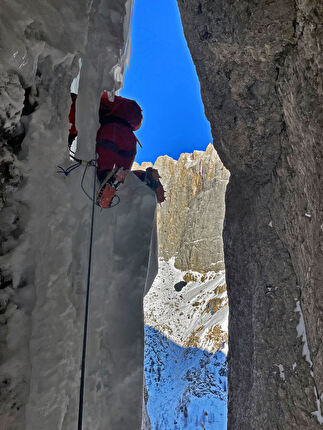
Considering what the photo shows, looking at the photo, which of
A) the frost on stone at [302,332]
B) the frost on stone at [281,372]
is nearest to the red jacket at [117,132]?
the frost on stone at [302,332]

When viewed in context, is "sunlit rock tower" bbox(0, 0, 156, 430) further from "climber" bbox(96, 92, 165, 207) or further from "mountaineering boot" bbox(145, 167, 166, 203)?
"mountaineering boot" bbox(145, 167, 166, 203)

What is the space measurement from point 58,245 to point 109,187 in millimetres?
698

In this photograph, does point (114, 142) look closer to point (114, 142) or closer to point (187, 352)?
point (114, 142)

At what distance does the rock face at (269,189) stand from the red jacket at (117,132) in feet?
3.58

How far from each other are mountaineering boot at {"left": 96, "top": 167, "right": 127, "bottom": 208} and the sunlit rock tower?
12 centimetres

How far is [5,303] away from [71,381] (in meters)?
0.82

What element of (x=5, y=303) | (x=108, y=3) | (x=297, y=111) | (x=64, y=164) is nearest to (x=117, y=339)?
(x=5, y=303)

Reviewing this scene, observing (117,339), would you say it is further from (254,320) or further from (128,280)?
(254,320)

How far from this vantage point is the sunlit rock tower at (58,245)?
162cm

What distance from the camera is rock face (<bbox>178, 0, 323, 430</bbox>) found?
7.34ft

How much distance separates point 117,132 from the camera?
284cm

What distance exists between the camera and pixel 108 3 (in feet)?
8.64

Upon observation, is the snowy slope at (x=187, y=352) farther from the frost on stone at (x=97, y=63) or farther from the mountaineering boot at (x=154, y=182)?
the frost on stone at (x=97, y=63)

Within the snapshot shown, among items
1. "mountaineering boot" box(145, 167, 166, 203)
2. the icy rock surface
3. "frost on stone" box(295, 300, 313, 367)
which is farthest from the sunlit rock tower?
"frost on stone" box(295, 300, 313, 367)
